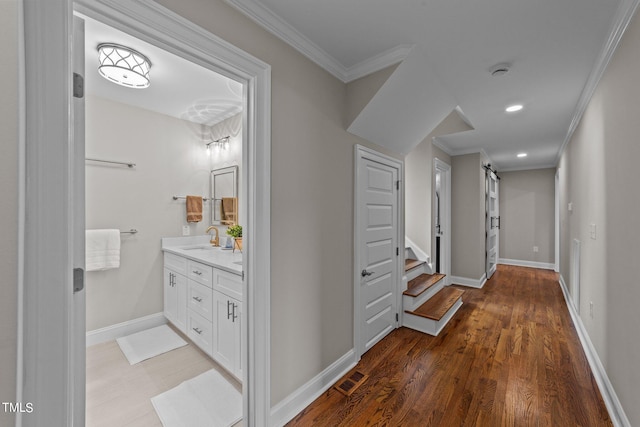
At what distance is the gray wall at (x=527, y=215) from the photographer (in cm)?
593

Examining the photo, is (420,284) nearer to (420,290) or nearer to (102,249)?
(420,290)

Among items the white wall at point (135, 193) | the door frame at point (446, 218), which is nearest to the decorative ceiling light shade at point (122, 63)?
the white wall at point (135, 193)

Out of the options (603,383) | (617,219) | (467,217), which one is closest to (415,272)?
(467,217)

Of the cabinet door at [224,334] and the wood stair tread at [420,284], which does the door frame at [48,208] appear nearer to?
the cabinet door at [224,334]

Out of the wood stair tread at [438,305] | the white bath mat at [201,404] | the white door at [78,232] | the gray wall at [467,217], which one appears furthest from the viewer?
the gray wall at [467,217]

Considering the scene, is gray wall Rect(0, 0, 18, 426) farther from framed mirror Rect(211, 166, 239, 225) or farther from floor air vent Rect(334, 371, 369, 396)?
framed mirror Rect(211, 166, 239, 225)

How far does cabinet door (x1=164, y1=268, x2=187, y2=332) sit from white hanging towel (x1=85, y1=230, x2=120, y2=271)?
0.54 metres

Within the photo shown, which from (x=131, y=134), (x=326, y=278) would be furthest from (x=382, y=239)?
(x=131, y=134)

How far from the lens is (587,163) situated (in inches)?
95.0

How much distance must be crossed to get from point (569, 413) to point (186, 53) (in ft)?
10.2

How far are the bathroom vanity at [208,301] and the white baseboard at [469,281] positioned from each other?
13.0ft

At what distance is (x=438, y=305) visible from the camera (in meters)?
3.12

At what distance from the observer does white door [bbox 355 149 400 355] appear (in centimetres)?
226

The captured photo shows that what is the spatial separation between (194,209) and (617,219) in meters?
3.92
